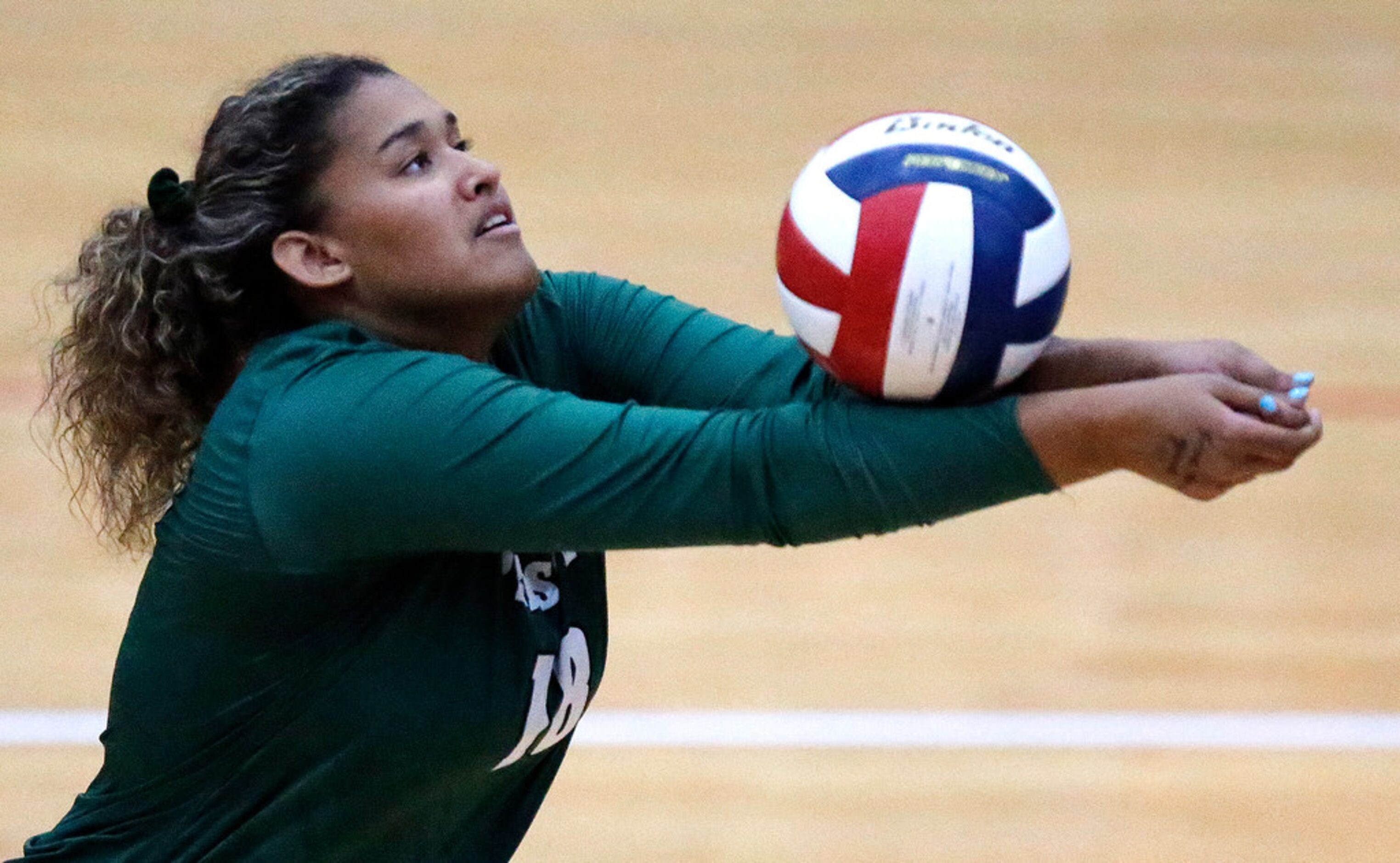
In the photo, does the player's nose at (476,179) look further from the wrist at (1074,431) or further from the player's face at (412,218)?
the wrist at (1074,431)

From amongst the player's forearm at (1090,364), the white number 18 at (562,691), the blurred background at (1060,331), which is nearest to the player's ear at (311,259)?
the white number 18 at (562,691)

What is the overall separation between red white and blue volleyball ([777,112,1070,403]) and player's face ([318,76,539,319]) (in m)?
0.34

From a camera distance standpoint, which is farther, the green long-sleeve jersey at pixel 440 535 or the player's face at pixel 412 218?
the player's face at pixel 412 218

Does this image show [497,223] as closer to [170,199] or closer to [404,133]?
[404,133]

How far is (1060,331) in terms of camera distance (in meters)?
4.90

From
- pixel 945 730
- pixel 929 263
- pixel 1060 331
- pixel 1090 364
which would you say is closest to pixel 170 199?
pixel 929 263

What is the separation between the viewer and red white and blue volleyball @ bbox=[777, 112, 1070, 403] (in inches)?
64.6

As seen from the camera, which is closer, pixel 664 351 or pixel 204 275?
pixel 204 275

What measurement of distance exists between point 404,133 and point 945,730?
2101mm

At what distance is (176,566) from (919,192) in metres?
0.88

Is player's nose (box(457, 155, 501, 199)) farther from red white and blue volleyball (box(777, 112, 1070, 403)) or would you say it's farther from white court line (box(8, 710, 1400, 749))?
white court line (box(8, 710, 1400, 749))

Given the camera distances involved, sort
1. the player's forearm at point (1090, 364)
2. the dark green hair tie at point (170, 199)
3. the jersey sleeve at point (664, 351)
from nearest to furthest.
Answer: the player's forearm at point (1090, 364) → the dark green hair tie at point (170, 199) → the jersey sleeve at point (664, 351)

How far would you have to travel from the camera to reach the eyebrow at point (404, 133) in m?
1.93

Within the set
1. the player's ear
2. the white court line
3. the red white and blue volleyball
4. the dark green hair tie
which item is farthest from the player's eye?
the white court line
